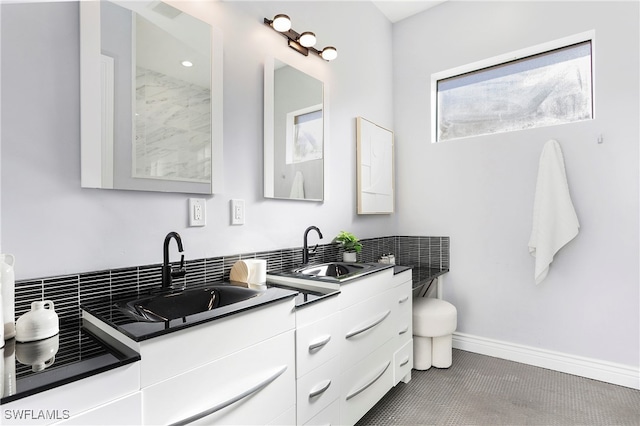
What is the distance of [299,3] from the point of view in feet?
7.18

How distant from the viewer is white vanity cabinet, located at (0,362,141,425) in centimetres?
68

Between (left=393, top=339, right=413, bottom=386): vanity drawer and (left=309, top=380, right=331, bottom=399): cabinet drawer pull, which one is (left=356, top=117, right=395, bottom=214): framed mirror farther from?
(left=309, top=380, right=331, bottom=399): cabinet drawer pull

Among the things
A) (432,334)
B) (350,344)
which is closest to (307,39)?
(350,344)

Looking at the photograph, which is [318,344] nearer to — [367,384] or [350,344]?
[350,344]

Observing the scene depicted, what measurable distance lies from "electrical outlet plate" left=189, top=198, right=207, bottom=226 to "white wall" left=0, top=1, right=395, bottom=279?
0.03 meters

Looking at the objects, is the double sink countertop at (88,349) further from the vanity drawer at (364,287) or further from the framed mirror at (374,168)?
the framed mirror at (374,168)

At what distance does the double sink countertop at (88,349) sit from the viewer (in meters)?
0.71

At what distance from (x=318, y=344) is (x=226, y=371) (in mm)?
476

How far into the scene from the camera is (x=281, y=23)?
6.21ft

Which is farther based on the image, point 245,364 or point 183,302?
point 183,302

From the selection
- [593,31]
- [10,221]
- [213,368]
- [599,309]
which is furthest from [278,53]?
[599,309]

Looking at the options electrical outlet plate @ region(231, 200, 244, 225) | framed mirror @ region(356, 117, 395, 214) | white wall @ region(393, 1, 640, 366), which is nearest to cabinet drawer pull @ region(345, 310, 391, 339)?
electrical outlet plate @ region(231, 200, 244, 225)

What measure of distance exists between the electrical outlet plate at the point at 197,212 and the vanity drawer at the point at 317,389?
32.5 inches

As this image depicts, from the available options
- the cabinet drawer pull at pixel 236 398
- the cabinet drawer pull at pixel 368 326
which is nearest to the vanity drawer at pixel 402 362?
the cabinet drawer pull at pixel 368 326
